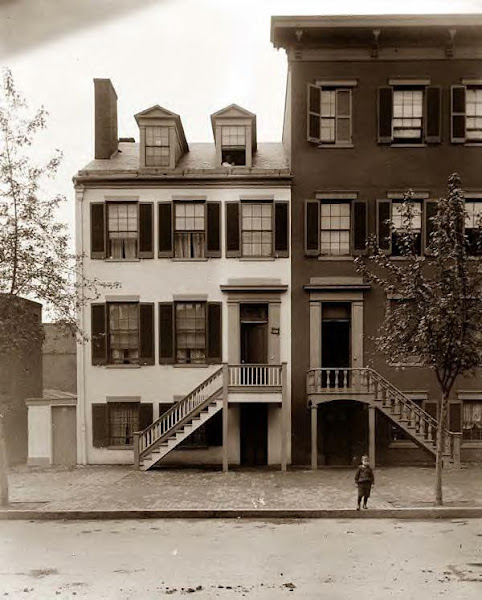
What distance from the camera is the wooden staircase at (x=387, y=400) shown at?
2056cm

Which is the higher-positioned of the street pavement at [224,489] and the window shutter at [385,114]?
the window shutter at [385,114]

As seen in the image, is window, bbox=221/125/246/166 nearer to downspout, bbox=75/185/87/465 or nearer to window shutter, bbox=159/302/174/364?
downspout, bbox=75/185/87/465

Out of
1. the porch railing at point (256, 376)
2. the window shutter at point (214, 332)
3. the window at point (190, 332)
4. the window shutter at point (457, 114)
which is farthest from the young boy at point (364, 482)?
the window shutter at point (457, 114)

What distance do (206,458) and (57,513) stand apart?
298 inches

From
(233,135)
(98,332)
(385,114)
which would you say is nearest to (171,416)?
(98,332)

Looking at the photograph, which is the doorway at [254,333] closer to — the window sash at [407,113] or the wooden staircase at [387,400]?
the wooden staircase at [387,400]

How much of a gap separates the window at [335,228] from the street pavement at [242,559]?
33.1 ft

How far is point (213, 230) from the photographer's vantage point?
2266cm

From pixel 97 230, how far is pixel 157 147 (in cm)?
352

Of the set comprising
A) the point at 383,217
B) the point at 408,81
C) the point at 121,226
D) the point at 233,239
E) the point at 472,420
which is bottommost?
the point at 472,420

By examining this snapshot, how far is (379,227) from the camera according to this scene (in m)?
22.4

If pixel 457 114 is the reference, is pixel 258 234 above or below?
below

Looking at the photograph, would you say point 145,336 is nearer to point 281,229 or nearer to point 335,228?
point 281,229

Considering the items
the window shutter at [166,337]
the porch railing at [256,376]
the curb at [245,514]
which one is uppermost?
the window shutter at [166,337]
